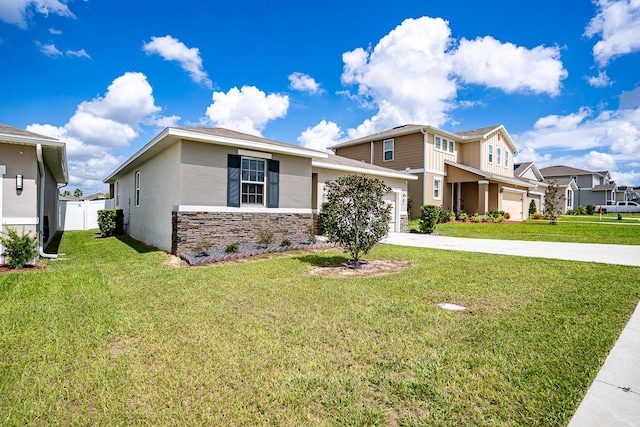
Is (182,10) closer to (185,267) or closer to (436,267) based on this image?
(185,267)

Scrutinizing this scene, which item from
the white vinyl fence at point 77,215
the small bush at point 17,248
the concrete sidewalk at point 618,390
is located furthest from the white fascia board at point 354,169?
the white vinyl fence at point 77,215

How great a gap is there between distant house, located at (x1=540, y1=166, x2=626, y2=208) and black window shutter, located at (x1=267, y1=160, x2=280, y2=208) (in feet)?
157

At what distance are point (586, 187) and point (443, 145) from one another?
38177 millimetres

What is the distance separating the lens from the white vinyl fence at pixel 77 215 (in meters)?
19.0

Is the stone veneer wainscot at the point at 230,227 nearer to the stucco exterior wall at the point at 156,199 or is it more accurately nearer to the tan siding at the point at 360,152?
the stucco exterior wall at the point at 156,199

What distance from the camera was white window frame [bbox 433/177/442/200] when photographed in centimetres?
2095

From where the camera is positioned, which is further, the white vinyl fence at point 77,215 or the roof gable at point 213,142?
the white vinyl fence at point 77,215

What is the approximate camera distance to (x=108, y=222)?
1515 centimetres

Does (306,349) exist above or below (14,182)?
below

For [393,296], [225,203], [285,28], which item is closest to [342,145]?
[285,28]

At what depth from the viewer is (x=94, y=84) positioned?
1426 centimetres

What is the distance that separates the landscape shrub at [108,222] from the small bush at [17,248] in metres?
8.14

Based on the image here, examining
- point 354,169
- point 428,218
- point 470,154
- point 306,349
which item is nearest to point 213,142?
point 354,169

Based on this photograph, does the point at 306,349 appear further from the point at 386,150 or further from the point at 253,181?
the point at 386,150
